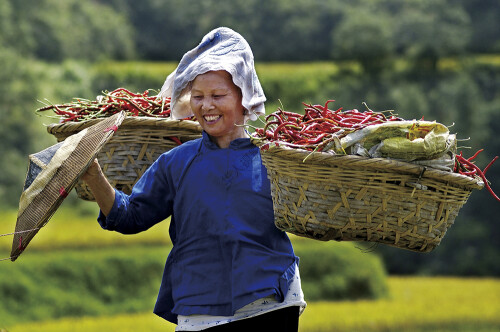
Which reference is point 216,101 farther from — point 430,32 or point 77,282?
point 430,32

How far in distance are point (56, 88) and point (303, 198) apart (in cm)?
2474

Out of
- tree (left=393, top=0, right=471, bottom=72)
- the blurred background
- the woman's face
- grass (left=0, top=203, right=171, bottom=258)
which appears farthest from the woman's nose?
tree (left=393, top=0, right=471, bottom=72)

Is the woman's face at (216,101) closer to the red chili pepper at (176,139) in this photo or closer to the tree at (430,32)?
the red chili pepper at (176,139)

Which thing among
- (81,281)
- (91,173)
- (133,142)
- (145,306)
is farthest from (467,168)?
(145,306)

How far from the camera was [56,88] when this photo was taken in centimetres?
2631

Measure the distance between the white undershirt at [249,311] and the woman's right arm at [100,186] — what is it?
1.27 ft

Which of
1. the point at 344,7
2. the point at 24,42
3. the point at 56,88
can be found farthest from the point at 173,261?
the point at 344,7

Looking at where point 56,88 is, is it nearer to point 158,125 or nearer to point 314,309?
point 314,309

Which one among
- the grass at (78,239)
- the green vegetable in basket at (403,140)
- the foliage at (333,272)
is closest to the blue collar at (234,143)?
the green vegetable in basket at (403,140)

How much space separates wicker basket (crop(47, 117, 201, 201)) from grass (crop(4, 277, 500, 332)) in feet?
30.6

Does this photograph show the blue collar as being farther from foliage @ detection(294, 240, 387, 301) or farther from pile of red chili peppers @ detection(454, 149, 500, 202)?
foliage @ detection(294, 240, 387, 301)

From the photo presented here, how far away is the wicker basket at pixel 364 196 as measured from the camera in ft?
7.39

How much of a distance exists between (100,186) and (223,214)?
360mm

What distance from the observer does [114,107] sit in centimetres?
306
